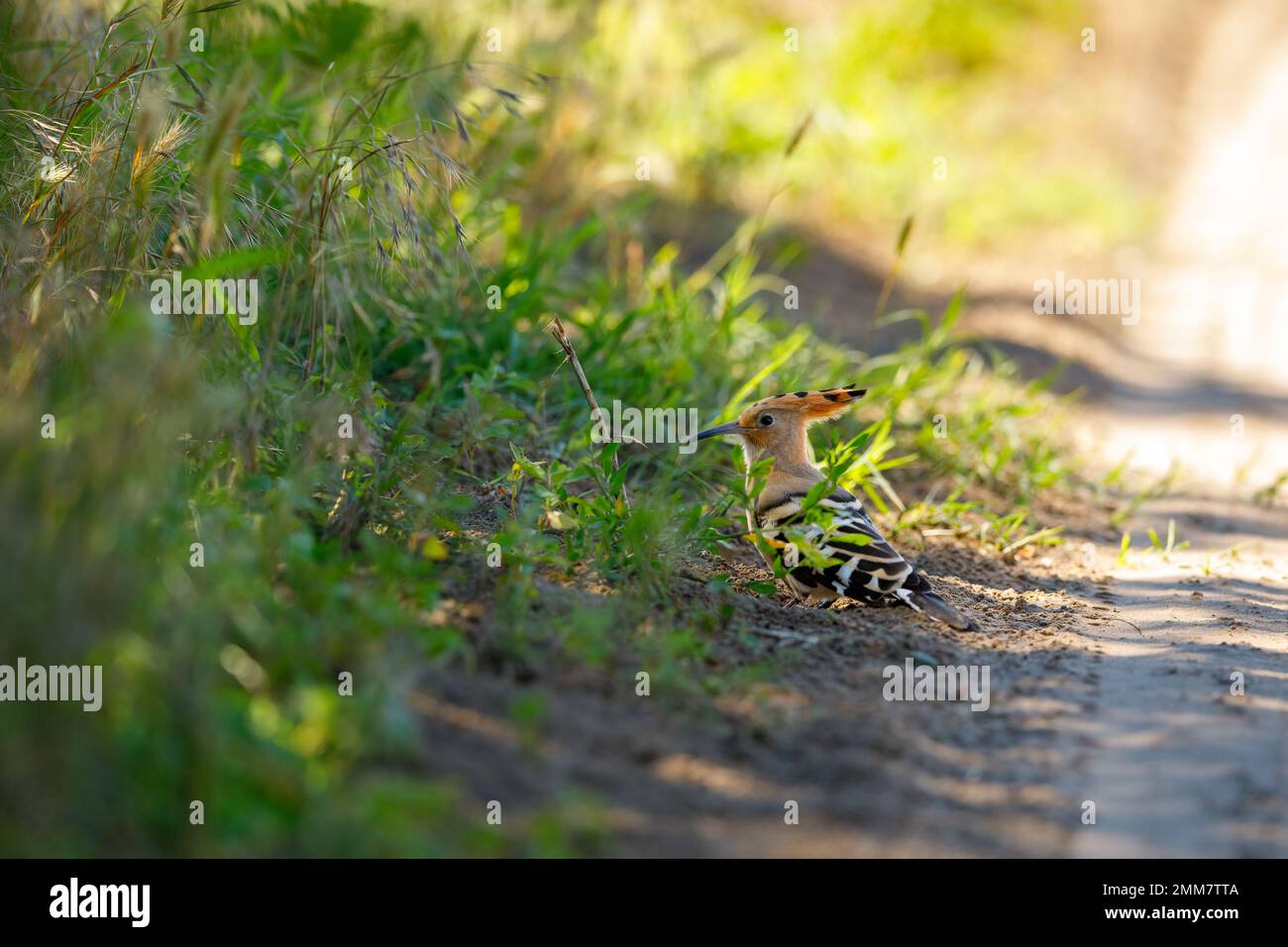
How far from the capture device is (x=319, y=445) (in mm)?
2955

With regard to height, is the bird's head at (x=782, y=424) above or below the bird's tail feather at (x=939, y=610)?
above

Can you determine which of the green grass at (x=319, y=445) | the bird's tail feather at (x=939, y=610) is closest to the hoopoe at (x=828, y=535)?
the bird's tail feather at (x=939, y=610)

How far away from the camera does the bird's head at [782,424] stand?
13.3 ft

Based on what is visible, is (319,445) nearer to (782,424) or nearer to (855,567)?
(855,567)

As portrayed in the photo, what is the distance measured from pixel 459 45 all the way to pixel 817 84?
149 inches

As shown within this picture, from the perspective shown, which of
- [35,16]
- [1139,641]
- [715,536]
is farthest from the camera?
[35,16]

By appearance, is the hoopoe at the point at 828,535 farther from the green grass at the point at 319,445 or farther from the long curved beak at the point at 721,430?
the green grass at the point at 319,445

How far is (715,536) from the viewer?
147 inches

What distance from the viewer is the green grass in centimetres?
210

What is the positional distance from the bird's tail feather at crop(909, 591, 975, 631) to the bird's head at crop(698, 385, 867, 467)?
2.27 feet

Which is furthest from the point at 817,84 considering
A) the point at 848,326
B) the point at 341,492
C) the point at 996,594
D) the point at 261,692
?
the point at 261,692

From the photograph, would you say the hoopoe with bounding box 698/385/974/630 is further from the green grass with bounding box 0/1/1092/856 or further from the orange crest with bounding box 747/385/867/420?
the green grass with bounding box 0/1/1092/856

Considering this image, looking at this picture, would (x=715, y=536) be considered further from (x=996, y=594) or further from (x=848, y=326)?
(x=848, y=326)

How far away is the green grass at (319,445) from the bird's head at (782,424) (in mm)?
206
